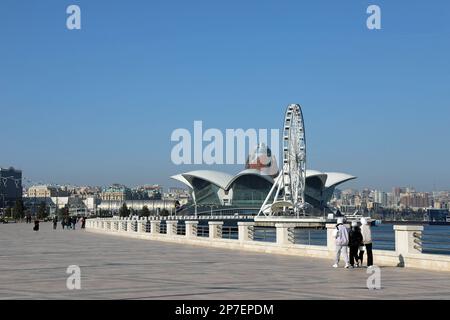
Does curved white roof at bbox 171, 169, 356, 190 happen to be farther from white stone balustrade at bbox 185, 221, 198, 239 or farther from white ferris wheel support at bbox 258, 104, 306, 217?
white stone balustrade at bbox 185, 221, 198, 239

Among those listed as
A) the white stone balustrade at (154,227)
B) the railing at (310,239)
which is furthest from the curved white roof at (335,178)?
the white stone balustrade at (154,227)

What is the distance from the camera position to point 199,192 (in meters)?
163

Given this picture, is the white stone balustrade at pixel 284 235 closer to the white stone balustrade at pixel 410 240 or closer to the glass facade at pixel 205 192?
the white stone balustrade at pixel 410 240

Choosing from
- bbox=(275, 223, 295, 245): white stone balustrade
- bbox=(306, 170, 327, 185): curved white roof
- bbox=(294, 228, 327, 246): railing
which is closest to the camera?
bbox=(275, 223, 295, 245): white stone balustrade

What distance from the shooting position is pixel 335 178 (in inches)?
6304

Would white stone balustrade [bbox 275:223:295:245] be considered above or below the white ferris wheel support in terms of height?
below

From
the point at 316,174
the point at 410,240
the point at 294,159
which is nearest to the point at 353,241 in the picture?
the point at 410,240

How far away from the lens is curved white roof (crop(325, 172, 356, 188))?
15948 cm

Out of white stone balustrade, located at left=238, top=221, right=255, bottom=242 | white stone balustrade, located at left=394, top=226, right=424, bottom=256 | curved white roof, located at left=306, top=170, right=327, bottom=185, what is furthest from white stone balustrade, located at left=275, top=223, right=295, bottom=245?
curved white roof, located at left=306, top=170, right=327, bottom=185

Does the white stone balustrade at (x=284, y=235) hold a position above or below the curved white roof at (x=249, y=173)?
below

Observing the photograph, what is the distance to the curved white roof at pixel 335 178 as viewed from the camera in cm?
15948

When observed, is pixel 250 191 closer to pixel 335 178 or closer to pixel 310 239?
pixel 335 178
